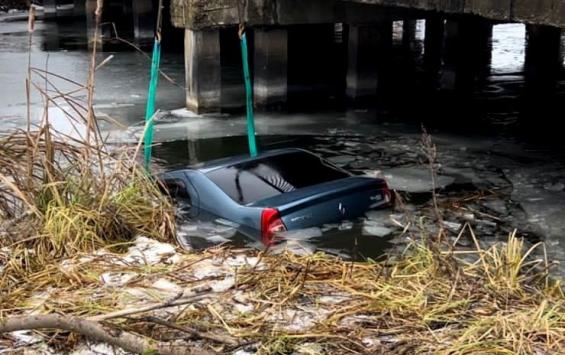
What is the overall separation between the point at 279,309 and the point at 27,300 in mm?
1541

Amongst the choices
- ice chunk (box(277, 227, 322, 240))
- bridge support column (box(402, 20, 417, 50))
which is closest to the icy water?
ice chunk (box(277, 227, 322, 240))

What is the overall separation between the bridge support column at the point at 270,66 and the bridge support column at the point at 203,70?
1.17m

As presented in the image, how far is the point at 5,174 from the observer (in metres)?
6.44

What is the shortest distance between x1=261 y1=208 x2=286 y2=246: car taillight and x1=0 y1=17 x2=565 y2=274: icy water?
20cm

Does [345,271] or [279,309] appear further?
[345,271]

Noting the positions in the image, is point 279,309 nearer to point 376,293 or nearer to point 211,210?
point 376,293

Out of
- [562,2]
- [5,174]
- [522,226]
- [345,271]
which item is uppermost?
[562,2]

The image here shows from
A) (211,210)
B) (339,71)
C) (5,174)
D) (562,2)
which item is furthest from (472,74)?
(5,174)

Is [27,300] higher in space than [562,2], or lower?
lower

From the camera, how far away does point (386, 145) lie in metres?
14.8

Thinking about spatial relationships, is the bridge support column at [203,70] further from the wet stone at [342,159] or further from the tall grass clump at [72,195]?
the tall grass clump at [72,195]

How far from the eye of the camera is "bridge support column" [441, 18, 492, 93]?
2228cm

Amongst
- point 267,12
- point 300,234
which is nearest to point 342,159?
point 300,234

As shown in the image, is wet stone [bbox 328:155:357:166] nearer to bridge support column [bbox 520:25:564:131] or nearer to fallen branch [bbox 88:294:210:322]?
bridge support column [bbox 520:25:564:131]
